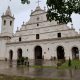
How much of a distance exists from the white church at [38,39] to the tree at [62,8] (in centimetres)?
2806

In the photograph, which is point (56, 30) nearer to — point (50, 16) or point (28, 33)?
point (28, 33)

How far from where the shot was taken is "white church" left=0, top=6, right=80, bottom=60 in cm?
3732

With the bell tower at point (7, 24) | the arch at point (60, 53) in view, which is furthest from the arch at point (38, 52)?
the bell tower at point (7, 24)

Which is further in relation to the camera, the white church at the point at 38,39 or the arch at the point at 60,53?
the arch at the point at 60,53

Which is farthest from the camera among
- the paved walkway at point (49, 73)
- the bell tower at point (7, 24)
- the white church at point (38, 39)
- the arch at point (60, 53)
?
the bell tower at point (7, 24)

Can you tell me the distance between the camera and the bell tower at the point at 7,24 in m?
46.8

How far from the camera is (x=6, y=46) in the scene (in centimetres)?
4625

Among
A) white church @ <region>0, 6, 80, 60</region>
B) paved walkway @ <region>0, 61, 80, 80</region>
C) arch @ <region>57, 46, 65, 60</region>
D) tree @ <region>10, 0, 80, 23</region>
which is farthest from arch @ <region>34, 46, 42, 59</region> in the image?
tree @ <region>10, 0, 80, 23</region>

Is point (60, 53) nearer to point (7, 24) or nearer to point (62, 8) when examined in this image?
point (7, 24)

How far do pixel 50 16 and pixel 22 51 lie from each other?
3557cm

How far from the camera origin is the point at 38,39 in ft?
137

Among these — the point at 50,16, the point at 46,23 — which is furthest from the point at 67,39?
the point at 50,16

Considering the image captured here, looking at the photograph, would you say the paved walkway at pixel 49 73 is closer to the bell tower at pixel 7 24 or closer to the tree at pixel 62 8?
the tree at pixel 62 8

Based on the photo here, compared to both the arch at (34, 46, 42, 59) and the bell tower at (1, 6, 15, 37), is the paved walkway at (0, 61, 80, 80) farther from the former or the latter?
the bell tower at (1, 6, 15, 37)
